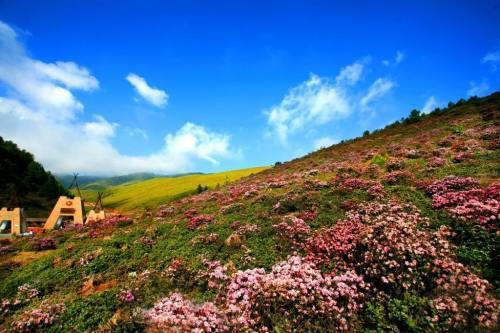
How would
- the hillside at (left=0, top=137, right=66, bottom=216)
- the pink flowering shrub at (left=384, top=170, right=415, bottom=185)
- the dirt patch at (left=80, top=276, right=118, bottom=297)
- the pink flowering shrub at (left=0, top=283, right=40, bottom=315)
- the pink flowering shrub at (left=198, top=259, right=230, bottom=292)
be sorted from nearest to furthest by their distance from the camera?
the pink flowering shrub at (left=198, top=259, right=230, bottom=292), the pink flowering shrub at (left=0, top=283, right=40, bottom=315), the dirt patch at (left=80, top=276, right=118, bottom=297), the pink flowering shrub at (left=384, top=170, right=415, bottom=185), the hillside at (left=0, top=137, right=66, bottom=216)

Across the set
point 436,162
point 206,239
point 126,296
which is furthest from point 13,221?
point 436,162

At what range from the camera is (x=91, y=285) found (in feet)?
45.0

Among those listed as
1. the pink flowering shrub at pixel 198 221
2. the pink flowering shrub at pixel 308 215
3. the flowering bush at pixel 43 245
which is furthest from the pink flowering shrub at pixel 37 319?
the flowering bush at pixel 43 245

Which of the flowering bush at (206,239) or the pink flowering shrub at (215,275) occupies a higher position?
the flowering bush at (206,239)

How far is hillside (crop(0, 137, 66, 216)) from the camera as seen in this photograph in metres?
65.3

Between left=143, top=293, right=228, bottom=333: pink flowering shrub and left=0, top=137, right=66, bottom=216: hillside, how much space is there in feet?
226

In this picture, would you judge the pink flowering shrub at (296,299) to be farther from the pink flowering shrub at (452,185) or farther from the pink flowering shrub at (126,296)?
the pink flowering shrub at (452,185)

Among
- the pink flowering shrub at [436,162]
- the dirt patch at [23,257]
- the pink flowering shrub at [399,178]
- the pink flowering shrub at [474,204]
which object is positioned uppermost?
the pink flowering shrub at [436,162]

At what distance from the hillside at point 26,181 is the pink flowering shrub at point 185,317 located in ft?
226

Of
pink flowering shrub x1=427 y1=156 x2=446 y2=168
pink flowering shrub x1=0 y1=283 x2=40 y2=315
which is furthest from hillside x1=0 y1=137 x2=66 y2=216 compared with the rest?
pink flowering shrub x1=427 y1=156 x2=446 y2=168

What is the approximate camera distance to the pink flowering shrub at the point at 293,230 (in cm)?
1349

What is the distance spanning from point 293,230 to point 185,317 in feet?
22.7

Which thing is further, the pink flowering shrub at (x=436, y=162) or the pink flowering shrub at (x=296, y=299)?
the pink flowering shrub at (x=436, y=162)

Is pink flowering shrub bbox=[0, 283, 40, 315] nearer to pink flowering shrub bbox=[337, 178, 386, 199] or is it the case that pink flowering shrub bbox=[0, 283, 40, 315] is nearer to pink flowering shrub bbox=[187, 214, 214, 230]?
pink flowering shrub bbox=[187, 214, 214, 230]
